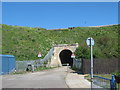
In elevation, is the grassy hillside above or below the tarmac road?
above

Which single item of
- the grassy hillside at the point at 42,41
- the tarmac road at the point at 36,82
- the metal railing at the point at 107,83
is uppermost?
the grassy hillside at the point at 42,41

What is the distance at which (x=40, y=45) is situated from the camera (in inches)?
2083

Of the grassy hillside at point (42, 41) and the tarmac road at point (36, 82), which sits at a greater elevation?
the grassy hillside at point (42, 41)

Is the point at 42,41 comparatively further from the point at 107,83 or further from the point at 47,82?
the point at 107,83

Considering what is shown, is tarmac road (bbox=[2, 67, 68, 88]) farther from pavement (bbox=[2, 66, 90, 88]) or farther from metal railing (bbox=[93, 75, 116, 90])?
metal railing (bbox=[93, 75, 116, 90])

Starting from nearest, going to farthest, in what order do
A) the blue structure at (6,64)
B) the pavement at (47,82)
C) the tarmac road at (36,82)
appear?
the pavement at (47,82), the tarmac road at (36,82), the blue structure at (6,64)

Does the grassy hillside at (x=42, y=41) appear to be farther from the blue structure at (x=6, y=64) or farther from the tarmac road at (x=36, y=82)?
the tarmac road at (x=36, y=82)

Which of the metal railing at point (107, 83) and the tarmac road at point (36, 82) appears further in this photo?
the tarmac road at point (36, 82)

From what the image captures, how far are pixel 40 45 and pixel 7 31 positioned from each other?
62.4 ft

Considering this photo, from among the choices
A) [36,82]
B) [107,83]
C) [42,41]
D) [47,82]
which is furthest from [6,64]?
[42,41]

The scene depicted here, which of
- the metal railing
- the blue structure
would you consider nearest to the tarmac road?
the metal railing

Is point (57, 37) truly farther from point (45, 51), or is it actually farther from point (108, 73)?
point (108, 73)

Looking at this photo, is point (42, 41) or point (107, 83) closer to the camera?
point (107, 83)

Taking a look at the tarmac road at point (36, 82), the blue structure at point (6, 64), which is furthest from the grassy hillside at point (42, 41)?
the tarmac road at point (36, 82)
